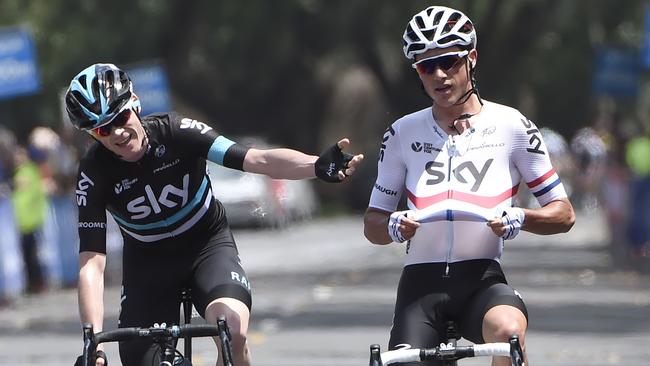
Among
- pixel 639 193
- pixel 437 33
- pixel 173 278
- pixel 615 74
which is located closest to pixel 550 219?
pixel 437 33

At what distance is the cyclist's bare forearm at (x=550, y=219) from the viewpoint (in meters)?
Result: 7.32

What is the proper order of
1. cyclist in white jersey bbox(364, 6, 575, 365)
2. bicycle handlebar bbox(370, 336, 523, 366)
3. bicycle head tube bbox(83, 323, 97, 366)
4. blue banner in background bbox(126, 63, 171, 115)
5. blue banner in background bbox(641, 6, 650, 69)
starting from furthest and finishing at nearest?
blue banner in background bbox(126, 63, 171, 115), blue banner in background bbox(641, 6, 650, 69), cyclist in white jersey bbox(364, 6, 575, 365), bicycle head tube bbox(83, 323, 97, 366), bicycle handlebar bbox(370, 336, 523, 366)

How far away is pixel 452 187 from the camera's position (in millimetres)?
7426

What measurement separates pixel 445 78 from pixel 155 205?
1.56 metres

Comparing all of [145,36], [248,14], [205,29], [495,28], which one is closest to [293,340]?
[495,28]

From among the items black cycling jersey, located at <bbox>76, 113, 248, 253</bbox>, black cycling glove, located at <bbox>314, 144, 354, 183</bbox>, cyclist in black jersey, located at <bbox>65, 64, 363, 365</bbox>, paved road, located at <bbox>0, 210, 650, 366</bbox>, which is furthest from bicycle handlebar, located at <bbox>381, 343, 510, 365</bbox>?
paved road, located at <bbox>0, 210, 650, 366</bbox>

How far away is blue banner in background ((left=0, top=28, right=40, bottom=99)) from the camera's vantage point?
2366 centimetres

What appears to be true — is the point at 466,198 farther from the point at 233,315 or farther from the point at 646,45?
the point at 646,45

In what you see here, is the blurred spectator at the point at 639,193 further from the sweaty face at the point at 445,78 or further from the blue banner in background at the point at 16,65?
the sweaty face at the point at 445,78

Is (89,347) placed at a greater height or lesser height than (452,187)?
lesser

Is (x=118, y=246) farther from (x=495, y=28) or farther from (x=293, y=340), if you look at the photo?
(x=495, y=28)

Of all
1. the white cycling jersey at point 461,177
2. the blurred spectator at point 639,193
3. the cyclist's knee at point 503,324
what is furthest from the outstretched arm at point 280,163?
the blurred spectator at point 639,193

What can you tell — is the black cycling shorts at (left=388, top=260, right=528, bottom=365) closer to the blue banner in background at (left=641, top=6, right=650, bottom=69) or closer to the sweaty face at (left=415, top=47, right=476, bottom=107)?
the sweaty face at (left=415, top=47, right=476, bottom=107)

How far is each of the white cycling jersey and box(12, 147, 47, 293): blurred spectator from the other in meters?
14.2
